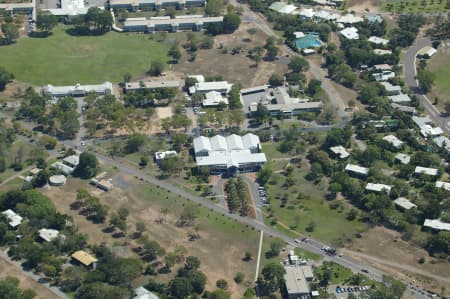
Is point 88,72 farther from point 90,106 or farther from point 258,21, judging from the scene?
point 258,21

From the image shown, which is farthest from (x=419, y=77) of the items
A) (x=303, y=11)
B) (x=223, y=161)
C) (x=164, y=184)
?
(x=164, y=184)

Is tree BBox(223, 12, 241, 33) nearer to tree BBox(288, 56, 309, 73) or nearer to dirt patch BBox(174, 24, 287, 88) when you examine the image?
dirt patch BBox(174, 24, 287, 88)

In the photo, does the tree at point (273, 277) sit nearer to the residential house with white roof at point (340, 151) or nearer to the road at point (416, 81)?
the residential house with white roof at point (340, 151)

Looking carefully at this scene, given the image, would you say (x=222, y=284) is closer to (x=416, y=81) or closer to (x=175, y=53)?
Result: (x=175, y=53)

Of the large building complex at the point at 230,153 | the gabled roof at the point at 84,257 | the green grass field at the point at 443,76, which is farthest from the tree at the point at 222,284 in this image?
the green grass field at the point at 443,76

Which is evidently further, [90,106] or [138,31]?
[138,31]
